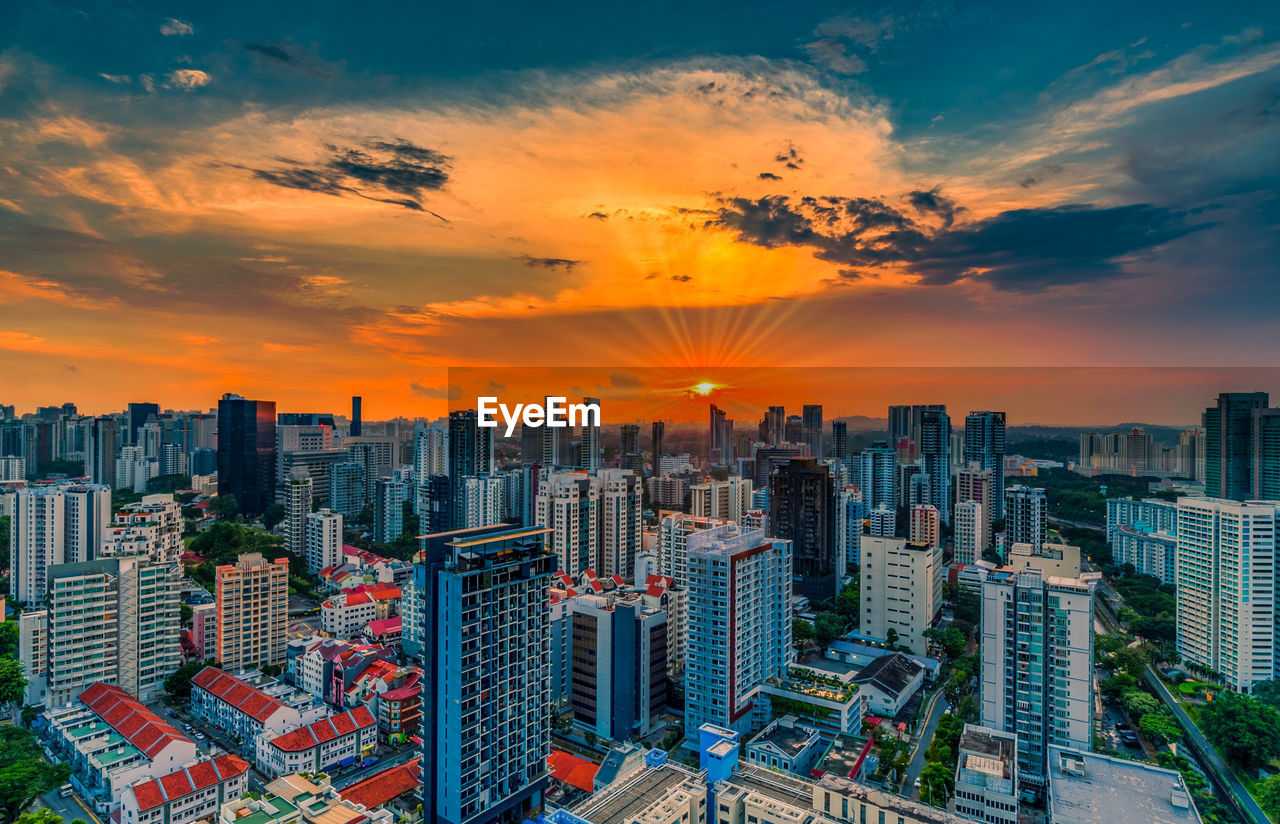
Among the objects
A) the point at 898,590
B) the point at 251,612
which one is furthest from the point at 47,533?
the point at 898,590

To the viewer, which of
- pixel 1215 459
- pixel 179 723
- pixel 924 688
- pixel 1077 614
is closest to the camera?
pixel 1077 614

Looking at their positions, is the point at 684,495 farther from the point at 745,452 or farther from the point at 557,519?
the point at 557,519

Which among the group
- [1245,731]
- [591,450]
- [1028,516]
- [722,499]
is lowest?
[1245,731]

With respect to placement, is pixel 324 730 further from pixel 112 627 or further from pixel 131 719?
pixel 112 627

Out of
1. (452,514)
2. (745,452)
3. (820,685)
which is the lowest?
(820,685)

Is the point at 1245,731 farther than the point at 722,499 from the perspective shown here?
No

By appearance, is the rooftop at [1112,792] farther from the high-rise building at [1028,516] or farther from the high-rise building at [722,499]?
the high-rise building at [1028,516]

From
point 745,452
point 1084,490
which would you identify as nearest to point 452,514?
point 745,452
